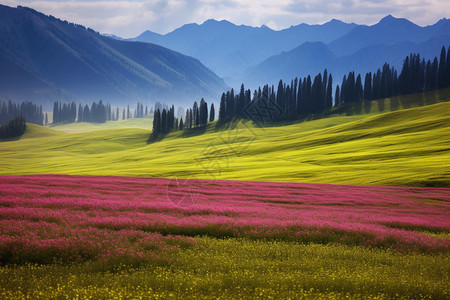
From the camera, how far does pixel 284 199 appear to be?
25594 mm

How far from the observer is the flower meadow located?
8.98 m

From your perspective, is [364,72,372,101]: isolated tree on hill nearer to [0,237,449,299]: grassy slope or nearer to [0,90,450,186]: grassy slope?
[0,90,450,186]: grassy slope

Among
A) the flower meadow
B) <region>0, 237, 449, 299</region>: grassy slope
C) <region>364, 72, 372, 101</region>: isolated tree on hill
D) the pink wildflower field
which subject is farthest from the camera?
<region>364, 72, 372, 101</region>: isolated tree on hill

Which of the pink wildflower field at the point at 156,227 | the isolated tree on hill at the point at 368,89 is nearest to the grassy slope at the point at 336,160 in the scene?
the pink wildflower field at the point at 156,227

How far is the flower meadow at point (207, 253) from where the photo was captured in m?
8.98

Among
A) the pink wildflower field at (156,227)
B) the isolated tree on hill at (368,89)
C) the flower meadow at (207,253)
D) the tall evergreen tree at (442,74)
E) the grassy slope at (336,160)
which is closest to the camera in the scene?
the flower meadow at (207,253)

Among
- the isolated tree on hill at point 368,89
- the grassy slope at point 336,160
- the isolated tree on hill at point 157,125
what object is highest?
the isolated tree on hill at point 368,89

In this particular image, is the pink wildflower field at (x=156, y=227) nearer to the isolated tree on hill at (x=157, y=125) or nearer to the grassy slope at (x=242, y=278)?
the grassy slope at (x=242, y=278)

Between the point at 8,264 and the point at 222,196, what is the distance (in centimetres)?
1716

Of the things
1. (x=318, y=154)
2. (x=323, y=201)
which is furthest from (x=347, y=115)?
(x=323, y=201)

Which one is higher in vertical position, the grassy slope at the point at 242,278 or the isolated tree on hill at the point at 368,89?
the isolated tree on hill at the point at 368,89

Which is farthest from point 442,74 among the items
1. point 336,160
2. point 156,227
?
point 156,227

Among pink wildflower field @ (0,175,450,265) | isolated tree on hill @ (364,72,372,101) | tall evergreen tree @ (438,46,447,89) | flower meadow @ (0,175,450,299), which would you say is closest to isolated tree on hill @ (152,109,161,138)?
isolated tree on hill @ (364,72,372,101)

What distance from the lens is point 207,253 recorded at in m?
11.5
